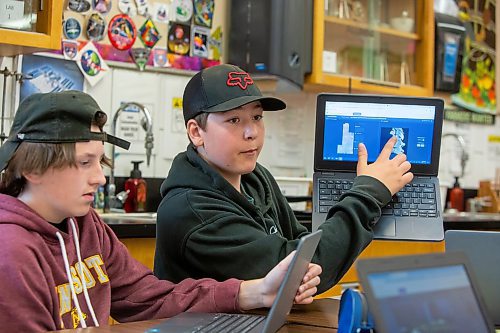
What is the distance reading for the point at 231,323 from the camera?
1.20 meters

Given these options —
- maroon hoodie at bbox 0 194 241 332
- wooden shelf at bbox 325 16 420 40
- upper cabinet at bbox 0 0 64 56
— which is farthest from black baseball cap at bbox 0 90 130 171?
wooden shelf at bbox 325 16 420 40

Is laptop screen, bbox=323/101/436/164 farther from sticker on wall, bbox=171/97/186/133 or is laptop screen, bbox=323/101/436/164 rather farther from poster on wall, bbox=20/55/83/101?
sticker on wall, bbox=171/97/186/133

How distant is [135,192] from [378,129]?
1.45 meters

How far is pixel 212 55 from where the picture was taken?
3.35 meters

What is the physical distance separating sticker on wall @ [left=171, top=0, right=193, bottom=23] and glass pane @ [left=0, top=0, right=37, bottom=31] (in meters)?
0.93

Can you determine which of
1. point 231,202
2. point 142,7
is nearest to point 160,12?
point 142,7

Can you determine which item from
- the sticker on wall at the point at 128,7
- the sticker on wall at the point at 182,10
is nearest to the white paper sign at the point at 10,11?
the sticker on wall at the point at 128,7

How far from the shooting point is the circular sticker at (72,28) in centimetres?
287

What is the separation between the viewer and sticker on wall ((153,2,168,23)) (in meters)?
3.18

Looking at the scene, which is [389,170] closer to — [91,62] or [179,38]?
[91,62]

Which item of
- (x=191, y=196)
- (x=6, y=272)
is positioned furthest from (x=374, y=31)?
(x=6, y=272)

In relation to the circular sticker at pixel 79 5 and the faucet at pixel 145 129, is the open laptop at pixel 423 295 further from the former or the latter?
the circular sticker at pixel 79 5

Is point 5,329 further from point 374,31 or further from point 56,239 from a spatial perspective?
point 374,31

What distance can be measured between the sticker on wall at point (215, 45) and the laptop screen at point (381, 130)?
5.75ft
